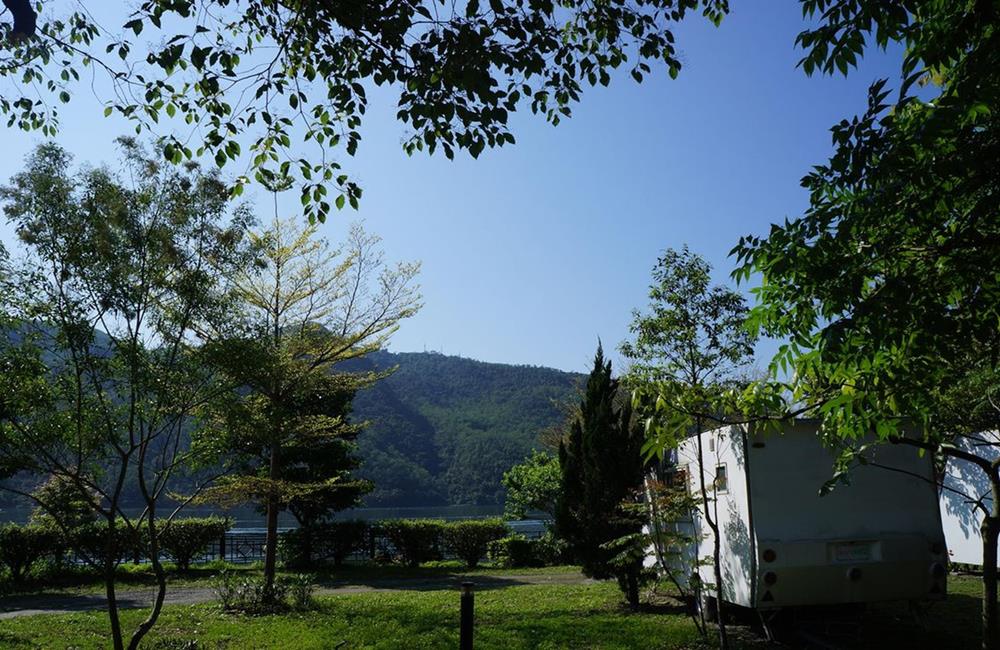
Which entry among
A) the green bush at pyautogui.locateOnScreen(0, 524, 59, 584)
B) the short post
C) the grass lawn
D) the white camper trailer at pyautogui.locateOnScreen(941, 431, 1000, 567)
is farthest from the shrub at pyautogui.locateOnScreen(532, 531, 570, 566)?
the short post

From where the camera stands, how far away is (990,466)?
6.48 metres

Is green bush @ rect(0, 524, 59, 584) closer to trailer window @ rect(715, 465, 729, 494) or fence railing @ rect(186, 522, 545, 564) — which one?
fence railing @ rect(186, 522, 545, 564)

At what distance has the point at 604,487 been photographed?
11398 millimetres

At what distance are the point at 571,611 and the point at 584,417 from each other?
2.85 m

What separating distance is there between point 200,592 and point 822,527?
1207 cm

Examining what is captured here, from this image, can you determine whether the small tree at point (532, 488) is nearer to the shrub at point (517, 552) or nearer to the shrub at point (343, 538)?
the shrub at point (517, 552)

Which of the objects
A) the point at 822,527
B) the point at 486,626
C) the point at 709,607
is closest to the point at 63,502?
the point at 486,626

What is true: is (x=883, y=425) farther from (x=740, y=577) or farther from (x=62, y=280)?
(x=62, y=280)

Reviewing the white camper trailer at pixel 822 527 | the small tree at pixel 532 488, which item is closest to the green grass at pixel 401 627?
the white camper trailer at pixel 822 527

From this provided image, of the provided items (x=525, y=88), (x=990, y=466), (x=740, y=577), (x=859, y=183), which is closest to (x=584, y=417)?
(x=740, y=577)

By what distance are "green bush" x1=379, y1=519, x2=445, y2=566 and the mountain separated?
1986 centimetres

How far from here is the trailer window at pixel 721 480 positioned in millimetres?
8789

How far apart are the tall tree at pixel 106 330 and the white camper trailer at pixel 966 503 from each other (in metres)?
12.0

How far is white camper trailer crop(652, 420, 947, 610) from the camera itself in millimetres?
8094
